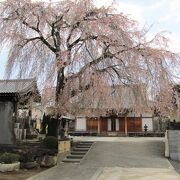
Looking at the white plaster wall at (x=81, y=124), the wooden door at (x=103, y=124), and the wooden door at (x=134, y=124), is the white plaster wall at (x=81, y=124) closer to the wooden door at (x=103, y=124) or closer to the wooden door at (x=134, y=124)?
the wooden door at (x=103, y=124)

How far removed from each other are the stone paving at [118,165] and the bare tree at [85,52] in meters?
3.07

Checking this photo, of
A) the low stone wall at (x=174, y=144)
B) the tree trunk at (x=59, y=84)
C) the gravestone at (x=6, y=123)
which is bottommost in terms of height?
the low stone wall at (x=174, y=144)

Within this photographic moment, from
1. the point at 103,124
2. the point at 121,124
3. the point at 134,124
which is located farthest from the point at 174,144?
the point at 103,124

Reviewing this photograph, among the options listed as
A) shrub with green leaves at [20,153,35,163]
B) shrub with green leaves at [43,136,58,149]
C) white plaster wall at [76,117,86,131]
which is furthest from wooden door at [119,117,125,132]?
shrub with green leaves at [20,153,35,163]

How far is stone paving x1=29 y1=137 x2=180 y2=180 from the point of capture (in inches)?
542

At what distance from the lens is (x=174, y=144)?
1938cm

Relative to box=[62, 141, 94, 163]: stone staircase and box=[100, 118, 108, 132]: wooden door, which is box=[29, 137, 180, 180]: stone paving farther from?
box=[100, 118, 108, 132]: wooden door

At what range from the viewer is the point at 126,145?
74.4 ft

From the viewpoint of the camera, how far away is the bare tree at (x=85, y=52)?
1619cm

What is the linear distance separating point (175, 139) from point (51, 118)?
730cm

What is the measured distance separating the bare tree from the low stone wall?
125 inches

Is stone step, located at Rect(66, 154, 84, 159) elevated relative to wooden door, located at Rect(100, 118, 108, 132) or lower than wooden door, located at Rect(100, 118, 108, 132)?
lower

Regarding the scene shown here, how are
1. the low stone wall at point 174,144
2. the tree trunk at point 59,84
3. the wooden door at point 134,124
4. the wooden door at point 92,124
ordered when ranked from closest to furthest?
the tree trunk at point 59,84 < the low stone wall at point 174,144 < the wooden door at point 134,124 < the wooden door at point 92,124

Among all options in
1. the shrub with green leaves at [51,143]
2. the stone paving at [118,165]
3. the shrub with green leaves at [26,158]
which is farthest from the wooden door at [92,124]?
the shrub with green leaves at [26,158]
